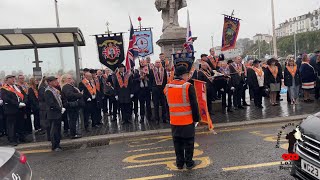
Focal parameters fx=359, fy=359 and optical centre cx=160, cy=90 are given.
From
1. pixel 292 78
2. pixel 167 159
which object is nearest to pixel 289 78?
pixel 292 78

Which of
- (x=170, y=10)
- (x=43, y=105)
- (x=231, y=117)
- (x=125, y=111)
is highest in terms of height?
(x=170, y=10)


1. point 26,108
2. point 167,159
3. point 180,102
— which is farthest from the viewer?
point 26,108

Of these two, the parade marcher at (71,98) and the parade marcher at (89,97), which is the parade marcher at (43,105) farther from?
the parade marcher at (89,97)

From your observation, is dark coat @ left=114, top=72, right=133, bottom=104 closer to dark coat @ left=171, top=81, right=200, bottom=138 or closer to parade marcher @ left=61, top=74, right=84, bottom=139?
parade marcher @ left=61, top=74, right=84, bottom=139

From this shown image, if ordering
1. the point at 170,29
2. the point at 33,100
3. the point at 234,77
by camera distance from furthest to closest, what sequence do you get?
the point at 170,29, the point at 234,77, the point at 33,100

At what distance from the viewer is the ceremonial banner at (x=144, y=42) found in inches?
703

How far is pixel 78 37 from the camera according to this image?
1169cm

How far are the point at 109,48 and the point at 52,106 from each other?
11.2 ft

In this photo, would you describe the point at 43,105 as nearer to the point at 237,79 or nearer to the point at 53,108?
the point at 53,108

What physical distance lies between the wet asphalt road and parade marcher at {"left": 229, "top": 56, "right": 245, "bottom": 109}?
10.8ft

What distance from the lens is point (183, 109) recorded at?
6012 millimetres

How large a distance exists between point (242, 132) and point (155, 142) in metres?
2.16

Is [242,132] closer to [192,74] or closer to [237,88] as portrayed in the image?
[192,74]

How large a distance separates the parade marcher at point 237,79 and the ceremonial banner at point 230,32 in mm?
553
